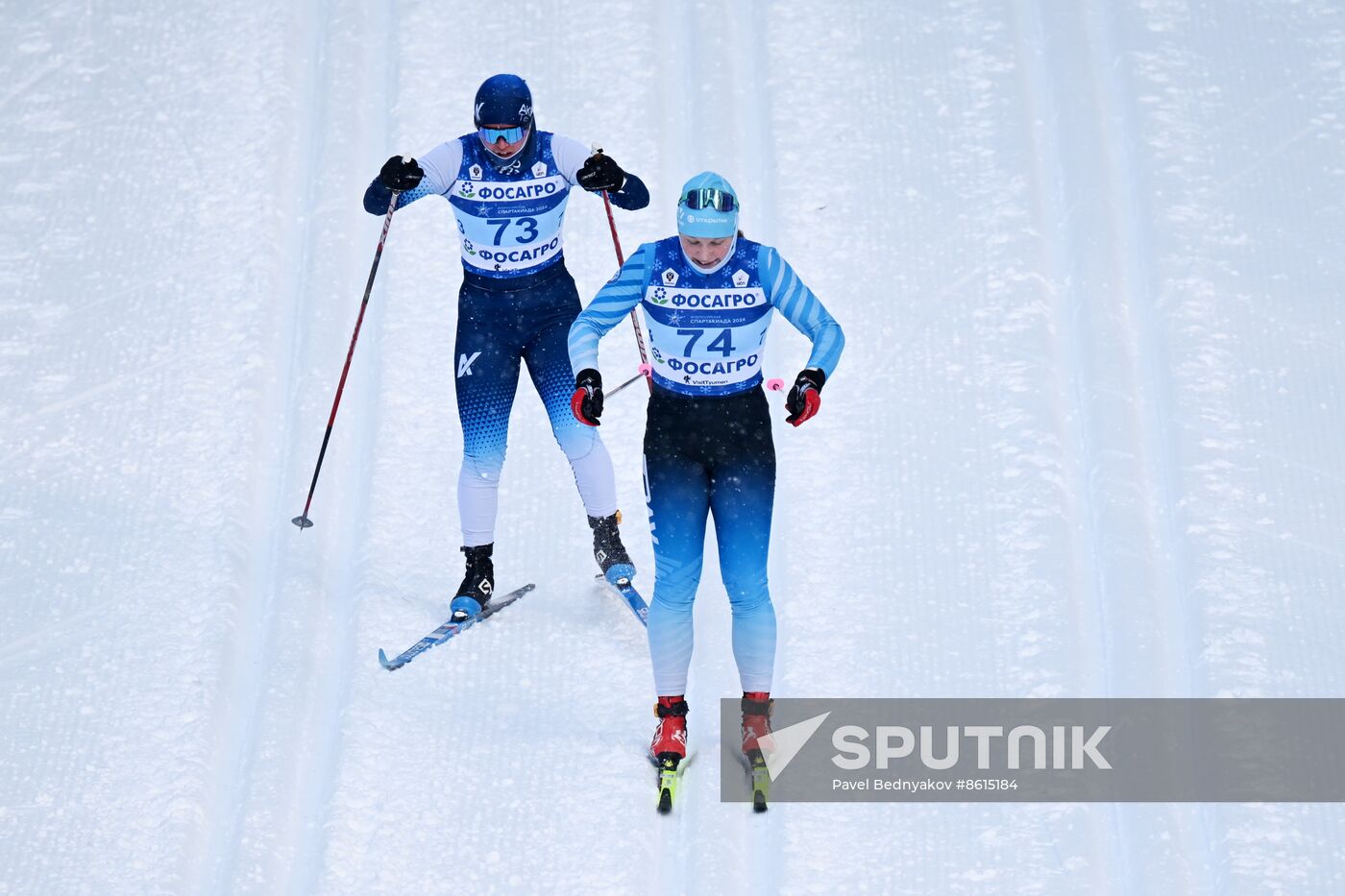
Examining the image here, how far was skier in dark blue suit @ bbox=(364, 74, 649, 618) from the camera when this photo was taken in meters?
6.20

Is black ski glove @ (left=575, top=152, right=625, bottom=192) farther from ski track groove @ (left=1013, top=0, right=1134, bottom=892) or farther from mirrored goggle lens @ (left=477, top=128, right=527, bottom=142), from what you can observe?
ski track groove @ (left=1013, top=0, right=1134, bottom=892)

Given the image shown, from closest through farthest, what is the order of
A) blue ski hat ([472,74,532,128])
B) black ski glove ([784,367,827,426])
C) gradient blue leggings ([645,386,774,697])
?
black ski glove ([784,367,827,426]) → gradient blue leggings ([645,386,774,697]) → blue ski hat ([472,74,532,128])

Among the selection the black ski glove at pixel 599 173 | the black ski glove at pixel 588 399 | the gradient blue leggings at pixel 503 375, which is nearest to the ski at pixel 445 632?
the gradient blue leggings at pixel 503 375

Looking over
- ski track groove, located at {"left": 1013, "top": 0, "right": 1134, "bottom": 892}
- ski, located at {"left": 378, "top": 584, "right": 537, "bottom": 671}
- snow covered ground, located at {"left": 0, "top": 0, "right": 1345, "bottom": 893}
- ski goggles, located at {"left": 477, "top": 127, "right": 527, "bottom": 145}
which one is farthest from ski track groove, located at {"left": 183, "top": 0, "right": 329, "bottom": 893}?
ski track groove, located at {"left": 1013, "top": 0, "right": 1134, "bottom": 892}

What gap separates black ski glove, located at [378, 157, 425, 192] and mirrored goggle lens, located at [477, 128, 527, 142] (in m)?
0.27

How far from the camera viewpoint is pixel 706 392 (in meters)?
5.49

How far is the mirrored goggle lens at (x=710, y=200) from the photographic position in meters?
5.23

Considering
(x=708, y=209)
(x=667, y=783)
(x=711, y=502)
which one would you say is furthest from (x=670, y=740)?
(x=708, y=209)

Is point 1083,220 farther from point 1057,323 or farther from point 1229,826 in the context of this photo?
point 1229,826

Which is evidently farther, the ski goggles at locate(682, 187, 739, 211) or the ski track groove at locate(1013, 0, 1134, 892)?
the ski track groove at locate(1013, 0, 1134, 892)

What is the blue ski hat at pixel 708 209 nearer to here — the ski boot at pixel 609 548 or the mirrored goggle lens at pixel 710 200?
the mirrored goggle lens at pixel 710 200

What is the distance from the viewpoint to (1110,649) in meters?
6.30

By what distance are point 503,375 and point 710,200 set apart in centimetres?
156

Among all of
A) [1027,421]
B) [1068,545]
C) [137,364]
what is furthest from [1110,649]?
[137,364]
